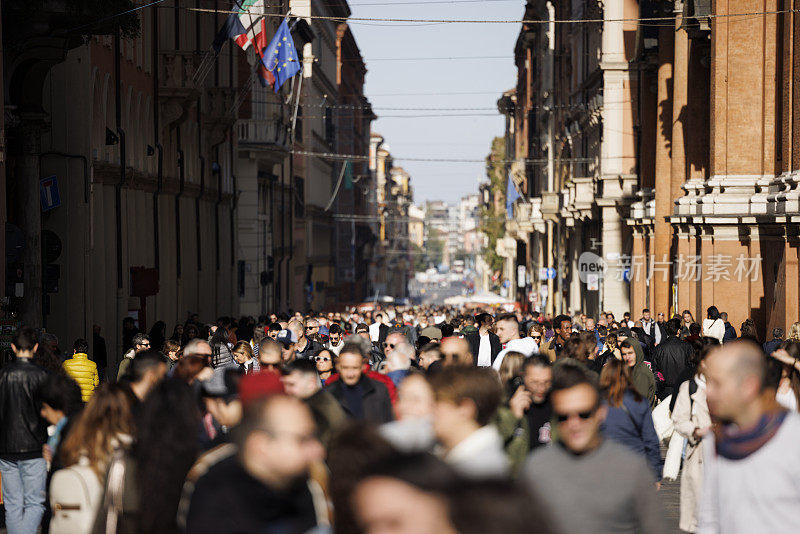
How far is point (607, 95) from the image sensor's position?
47.0m

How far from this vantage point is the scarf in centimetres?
580

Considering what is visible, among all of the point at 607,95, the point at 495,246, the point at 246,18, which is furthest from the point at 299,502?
the point at 495,246

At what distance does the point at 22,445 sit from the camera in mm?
9867

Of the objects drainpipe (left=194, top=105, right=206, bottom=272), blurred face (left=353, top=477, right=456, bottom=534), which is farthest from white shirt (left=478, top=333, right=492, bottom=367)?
drainpipe (left=194, top=105, right=206, bottom=272)

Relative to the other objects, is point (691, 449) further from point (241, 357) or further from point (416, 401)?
point (241, 357)

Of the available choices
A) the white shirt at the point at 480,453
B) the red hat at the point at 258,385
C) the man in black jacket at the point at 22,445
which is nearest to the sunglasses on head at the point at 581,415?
the white shirt at the point at 480,453

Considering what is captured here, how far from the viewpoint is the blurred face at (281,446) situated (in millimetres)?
5133

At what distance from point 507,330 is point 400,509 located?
10390 mm

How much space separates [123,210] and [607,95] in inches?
863

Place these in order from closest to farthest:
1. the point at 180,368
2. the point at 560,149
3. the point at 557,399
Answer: the point at 557,399
the point at 180,368
the point at 560,149

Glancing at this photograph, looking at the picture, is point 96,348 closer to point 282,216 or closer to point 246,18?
point 246,18

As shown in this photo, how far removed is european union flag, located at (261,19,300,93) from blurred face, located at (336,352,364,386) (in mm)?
28180

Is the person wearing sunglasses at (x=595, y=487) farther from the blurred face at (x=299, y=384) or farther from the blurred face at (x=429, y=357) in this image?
the blurred face at (x=429, y=357)

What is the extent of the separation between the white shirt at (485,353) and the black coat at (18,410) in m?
6.95
